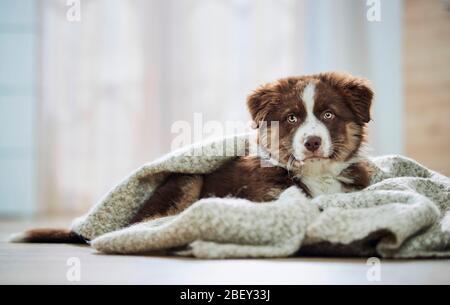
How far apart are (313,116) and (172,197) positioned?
516 millimetres

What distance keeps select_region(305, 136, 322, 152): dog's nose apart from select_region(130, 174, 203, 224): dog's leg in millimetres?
415

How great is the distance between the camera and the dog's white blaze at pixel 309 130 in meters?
1.73

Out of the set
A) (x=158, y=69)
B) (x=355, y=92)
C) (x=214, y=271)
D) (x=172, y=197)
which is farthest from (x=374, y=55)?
(x=214, y=271)

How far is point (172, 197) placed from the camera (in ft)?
6.28

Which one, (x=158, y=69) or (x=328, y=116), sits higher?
(x=158, y=69)

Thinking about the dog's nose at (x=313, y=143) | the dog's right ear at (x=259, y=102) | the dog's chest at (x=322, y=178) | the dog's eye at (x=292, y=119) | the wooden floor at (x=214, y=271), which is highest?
the dog's right ear at (x=259, y=102)

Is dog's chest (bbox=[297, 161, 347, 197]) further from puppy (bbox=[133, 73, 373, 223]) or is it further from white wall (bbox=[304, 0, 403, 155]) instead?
white wall (bbox=[304, 0, 403, 155])

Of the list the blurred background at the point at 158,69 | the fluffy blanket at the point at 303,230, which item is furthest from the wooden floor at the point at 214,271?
the blurred background at the point at 158,69

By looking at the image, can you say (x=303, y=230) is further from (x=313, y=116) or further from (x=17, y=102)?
(x=17, y=102)

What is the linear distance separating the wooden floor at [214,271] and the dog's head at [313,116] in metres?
0.41

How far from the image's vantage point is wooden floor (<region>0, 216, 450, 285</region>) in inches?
46.4

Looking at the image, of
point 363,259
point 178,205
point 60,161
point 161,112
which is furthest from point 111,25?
point 363,259

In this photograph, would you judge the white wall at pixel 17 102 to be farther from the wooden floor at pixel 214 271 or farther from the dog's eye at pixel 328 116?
the dog's eye at pixel 328 116
